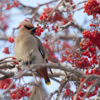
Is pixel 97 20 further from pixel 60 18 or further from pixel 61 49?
pixel 60 18

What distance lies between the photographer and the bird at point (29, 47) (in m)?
2.97

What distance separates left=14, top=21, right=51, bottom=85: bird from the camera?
2967 millimetres

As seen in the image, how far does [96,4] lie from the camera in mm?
2432

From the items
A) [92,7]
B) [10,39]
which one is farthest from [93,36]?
[10,39]

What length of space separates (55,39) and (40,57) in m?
0.51

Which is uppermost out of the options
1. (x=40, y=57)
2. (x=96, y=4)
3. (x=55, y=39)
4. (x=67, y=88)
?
(x=96, y=4)

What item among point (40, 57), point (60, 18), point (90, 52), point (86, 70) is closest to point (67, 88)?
point (86, 70)

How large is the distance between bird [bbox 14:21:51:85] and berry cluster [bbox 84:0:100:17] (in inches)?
37.1

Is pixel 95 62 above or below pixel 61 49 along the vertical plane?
below

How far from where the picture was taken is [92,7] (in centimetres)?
243

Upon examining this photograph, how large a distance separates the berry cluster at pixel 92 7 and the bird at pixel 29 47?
94cm

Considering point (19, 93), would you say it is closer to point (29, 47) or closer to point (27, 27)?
point (29, 47)

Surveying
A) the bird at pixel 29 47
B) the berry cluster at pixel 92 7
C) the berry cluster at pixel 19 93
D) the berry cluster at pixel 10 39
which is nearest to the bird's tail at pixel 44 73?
the bird at pixel 29 47

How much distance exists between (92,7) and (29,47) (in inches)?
43.0
